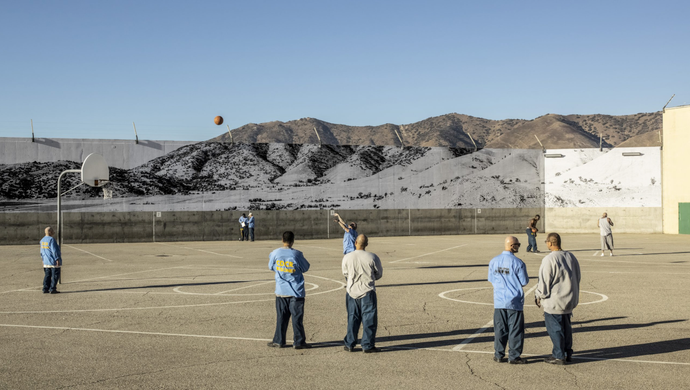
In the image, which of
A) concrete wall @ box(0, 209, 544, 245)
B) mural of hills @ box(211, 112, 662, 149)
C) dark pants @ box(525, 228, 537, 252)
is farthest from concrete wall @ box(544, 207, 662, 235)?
mural of hills @ box(211, 112, 662, 149)

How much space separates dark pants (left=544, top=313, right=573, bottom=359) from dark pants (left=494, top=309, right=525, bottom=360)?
379 millimetres

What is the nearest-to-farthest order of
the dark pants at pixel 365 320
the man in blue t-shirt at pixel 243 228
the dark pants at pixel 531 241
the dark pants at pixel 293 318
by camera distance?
the dark pants at pixel 365 320
the dark pants at pixel 293 318
the dark pants at pixel 531 241
the man in blue t-shirt at pixel 243 228

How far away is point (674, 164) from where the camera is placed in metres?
42.5

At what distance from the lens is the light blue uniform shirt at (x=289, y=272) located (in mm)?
9305

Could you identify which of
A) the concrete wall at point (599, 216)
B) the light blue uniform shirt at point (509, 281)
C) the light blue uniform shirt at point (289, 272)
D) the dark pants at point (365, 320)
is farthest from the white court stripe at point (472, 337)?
the concrete wall at point (599, 216)

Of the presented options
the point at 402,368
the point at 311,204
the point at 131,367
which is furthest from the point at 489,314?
the point at 311,204

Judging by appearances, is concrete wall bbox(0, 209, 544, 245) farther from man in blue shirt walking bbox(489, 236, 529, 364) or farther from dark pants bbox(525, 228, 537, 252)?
man in blue shirt walking bbox(489, 236, 529, 364)

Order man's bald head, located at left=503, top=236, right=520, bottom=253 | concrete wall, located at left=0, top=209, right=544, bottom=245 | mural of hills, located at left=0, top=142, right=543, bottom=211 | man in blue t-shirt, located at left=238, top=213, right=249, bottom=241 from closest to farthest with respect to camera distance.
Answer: man's bald head, located at left=503, top=236, right=520, bottom=253, concrete wall, located at left=0, top=209, right=544, bottom=245, mural of hills, located at left=0, top=142, right=543, bottom=211, man in blue t-shirt, located at left=238, top=213, right=249, bottom=241

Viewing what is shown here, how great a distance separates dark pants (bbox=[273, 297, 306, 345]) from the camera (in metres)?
9.18

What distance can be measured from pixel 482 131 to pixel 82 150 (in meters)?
138

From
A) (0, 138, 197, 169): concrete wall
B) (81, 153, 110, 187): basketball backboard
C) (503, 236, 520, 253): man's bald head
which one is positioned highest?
(0, 138, 197, 169): concrete wall

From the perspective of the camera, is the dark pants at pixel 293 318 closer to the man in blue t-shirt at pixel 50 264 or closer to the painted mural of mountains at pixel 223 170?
the man in blue t-shirt at pixel 50 264

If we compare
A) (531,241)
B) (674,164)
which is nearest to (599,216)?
(674,164)

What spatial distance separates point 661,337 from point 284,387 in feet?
20.9
